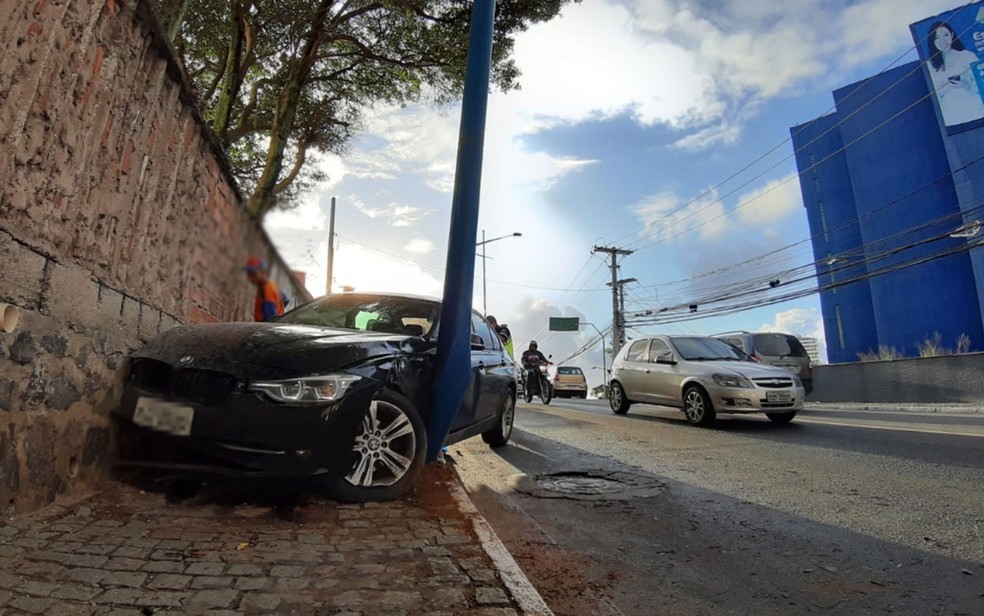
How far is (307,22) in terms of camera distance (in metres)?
10.4

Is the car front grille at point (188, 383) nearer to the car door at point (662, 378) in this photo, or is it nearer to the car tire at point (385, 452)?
the car tire at point (385, 452)

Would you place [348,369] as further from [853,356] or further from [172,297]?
[853,356]

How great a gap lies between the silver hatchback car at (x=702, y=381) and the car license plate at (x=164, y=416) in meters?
7.07

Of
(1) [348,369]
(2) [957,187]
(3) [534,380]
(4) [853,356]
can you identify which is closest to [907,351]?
(4) [853,356]

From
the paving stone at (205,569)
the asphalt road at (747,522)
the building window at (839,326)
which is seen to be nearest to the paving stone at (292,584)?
the paving stone at (205,569)

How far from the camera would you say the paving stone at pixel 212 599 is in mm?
2021

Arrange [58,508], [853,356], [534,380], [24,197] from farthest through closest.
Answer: [853,356]
[534,380]
[58,508]
[24,197]

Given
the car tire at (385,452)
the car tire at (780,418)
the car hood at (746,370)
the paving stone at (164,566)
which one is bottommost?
the paving stone at (164,566)

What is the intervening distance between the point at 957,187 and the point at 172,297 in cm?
2929

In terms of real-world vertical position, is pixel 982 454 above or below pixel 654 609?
above

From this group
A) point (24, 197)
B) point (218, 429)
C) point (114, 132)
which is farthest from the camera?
point (114, 132)

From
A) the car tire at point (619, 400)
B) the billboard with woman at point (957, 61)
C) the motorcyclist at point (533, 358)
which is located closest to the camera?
the car tire at point (619, 400)

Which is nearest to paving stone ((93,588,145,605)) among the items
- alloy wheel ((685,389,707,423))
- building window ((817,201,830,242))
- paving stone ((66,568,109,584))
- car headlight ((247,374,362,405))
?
paving stone ((66,568,109,584))

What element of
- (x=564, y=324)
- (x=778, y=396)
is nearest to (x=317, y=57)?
(x=778, y=396)
